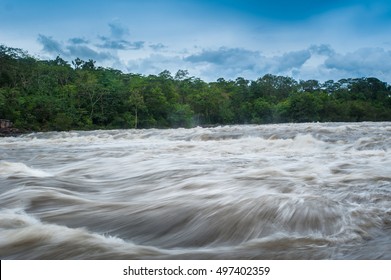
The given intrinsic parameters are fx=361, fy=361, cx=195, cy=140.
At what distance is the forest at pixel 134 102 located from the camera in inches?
1515

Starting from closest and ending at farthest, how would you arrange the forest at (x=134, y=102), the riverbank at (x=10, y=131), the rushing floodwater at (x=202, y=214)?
1. the rushing floodwater at (x=202, y=214)
2. the riverbank at (x=10, y=131)
3. the forest at (x=134, y=102)

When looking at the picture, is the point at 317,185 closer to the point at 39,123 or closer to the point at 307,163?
the point at 307,163

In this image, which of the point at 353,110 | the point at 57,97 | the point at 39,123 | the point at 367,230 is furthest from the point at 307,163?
the point at 353,110

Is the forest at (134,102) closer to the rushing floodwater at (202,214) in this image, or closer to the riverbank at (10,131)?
the riverbank at (10,131)

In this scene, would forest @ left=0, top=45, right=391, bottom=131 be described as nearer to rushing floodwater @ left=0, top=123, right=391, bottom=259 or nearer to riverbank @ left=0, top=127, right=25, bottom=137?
riverbank @ left=0, top=127, right=25, bottom=137

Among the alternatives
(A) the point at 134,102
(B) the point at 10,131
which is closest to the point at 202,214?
(B) the point at 10,131

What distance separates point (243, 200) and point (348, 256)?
1246 mm

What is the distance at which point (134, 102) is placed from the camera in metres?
45.5

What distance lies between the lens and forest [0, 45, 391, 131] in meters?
38.5

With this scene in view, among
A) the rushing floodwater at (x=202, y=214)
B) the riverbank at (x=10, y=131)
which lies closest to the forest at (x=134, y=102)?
the riverbank at (x=10, y=131)

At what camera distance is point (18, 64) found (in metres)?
44.4

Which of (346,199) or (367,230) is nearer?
(367,230)

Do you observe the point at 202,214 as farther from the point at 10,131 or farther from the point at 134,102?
the point at 134,102

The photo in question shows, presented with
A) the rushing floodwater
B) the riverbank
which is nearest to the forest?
the riverbank
